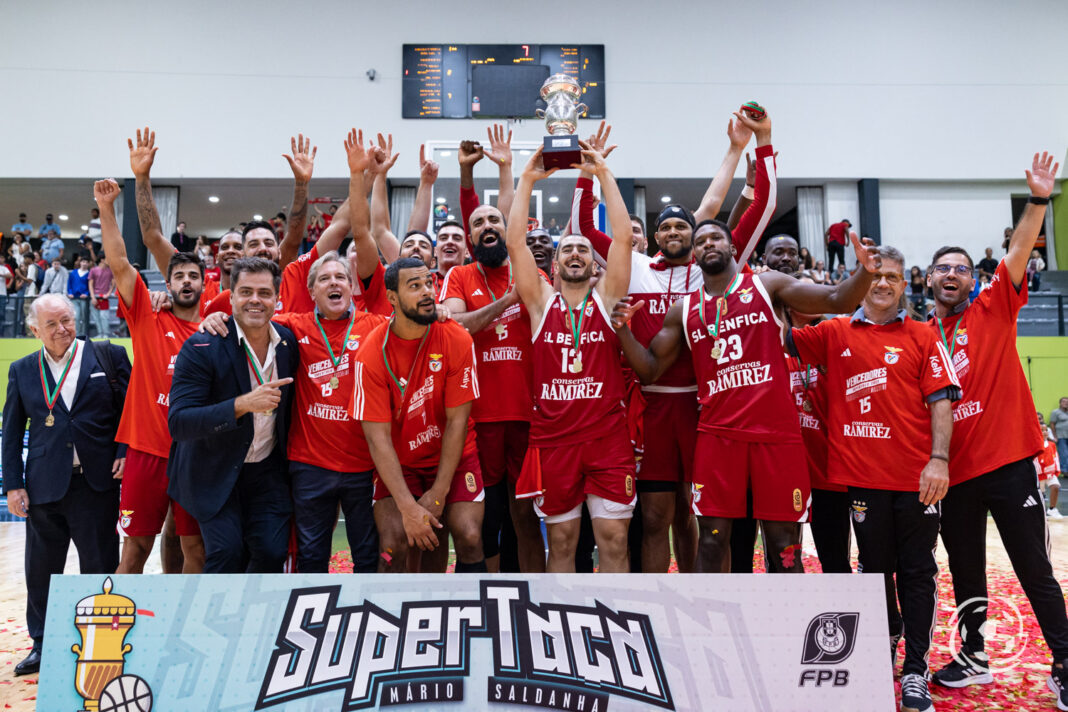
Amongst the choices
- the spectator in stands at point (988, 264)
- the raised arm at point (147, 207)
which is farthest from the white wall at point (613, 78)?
the raised arm at point (147, 207)

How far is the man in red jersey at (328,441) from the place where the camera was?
3.90m

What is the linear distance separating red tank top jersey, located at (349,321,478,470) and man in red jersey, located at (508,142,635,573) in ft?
1.48

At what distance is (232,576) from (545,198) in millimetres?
9563

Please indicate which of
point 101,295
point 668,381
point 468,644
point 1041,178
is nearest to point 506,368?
point 668,381

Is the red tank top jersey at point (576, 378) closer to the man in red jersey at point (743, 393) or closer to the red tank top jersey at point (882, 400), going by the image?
the man in red jersey at point (743, 393)

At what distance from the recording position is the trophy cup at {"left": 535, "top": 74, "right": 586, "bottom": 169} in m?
4.37

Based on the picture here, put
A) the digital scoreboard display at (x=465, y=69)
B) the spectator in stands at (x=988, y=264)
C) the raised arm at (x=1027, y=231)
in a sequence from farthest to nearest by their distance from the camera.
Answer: the digital scoreboard display at (x=465, y=69)
the spectator in stands at (x=988, y=264)
the raised arm at (x=1027, y=231)

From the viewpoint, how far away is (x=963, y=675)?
3.98 metres

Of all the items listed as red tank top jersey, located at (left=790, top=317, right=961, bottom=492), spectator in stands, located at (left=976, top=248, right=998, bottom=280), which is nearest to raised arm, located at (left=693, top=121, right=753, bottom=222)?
red tank top jersey, located at (left=790, top=317, right=961, bottom=492)

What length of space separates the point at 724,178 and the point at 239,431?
11.8ft

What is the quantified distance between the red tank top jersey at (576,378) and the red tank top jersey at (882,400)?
47.6 inches

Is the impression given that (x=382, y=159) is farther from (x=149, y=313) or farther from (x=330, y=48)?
(x=330, y=48)

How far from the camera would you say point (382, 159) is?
521cm

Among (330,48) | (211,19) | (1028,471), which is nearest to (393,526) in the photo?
(1028,471)
